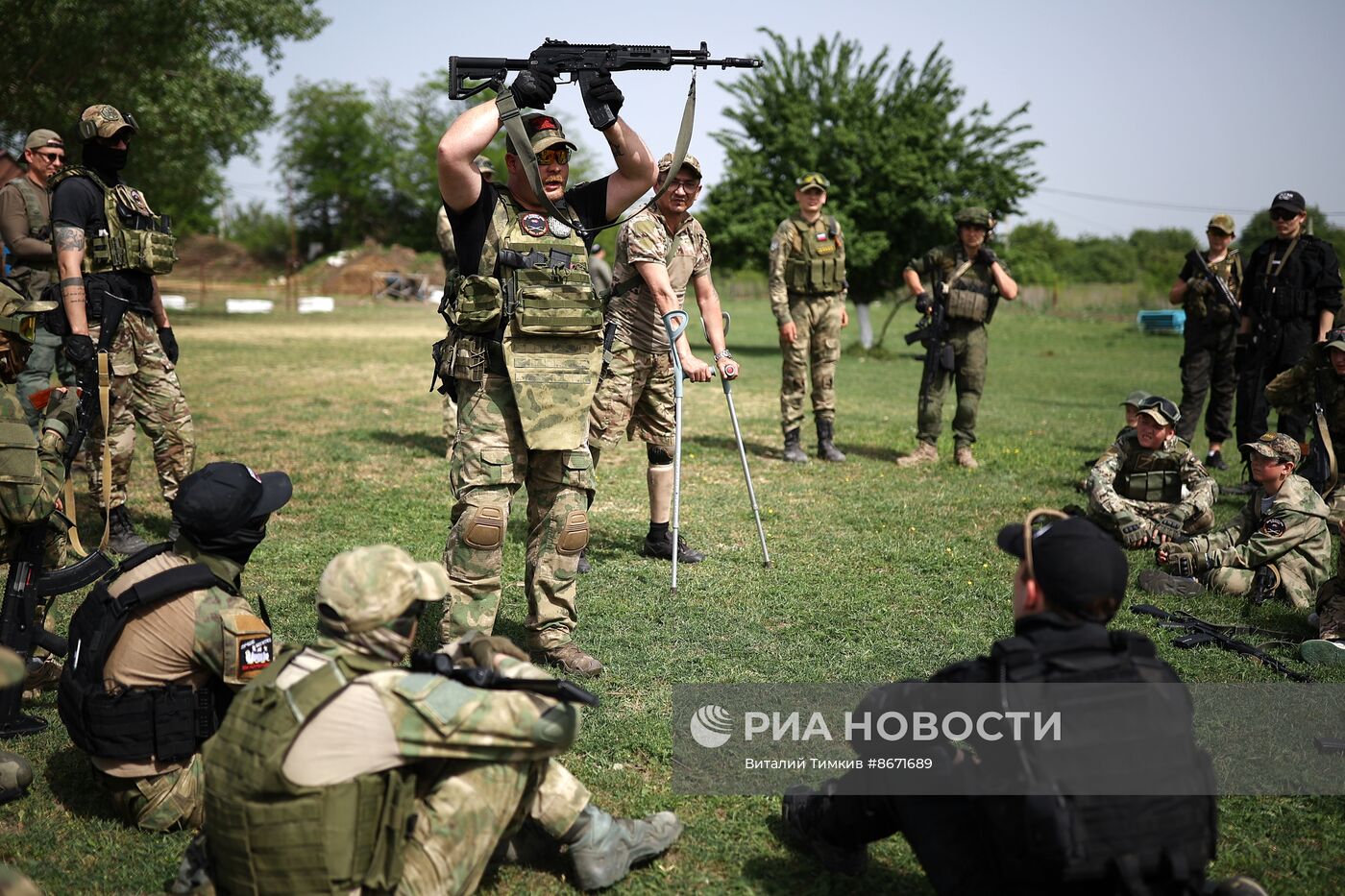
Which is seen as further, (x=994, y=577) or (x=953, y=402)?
(x=953, y=402)

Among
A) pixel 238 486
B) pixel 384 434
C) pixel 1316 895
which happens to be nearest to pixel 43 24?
pixel 384 434

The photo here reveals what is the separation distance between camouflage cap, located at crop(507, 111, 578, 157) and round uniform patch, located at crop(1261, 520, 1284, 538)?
15.5 ft

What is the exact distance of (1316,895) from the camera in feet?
11.7

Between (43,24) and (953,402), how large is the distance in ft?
69.3

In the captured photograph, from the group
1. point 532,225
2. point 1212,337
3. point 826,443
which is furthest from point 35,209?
point 1212,337

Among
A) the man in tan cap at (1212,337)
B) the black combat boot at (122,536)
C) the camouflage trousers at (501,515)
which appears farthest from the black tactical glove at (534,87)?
the man in tan cap at (1212,337)

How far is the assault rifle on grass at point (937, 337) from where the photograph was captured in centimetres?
1049

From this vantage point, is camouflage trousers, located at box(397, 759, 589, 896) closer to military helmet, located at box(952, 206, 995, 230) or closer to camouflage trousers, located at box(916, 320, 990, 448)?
camouflage trousers, located at box(916, 320, 990, 448)

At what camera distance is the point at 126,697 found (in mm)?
3572

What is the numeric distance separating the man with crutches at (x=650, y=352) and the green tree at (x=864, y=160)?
734 inches

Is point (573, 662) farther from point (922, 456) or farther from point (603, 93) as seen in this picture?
point (922, 456)

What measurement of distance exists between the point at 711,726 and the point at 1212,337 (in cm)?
859

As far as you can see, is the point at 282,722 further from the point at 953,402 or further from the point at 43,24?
the point at 43,24

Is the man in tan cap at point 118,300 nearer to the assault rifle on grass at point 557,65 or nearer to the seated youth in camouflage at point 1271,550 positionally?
the assault rifle on grass at point 557,65
